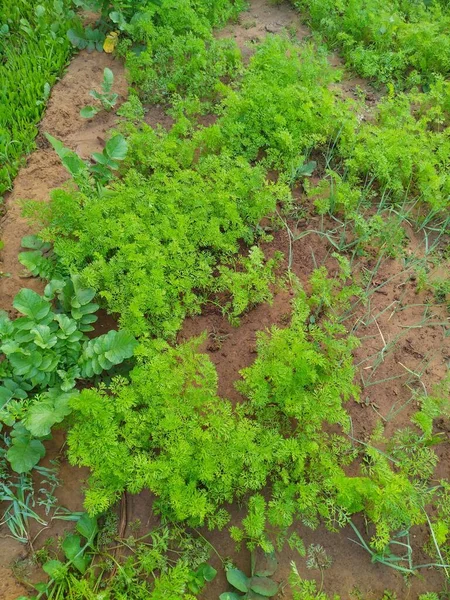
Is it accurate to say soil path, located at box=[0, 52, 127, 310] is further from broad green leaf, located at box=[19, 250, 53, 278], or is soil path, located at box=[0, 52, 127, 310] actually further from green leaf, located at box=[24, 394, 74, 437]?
green leaf, located at box=[24, 394, 74, 437]

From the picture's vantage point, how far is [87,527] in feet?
8.92

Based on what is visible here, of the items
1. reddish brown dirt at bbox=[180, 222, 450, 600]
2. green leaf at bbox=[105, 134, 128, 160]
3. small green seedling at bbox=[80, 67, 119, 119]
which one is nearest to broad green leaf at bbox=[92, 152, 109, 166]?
green leaf at bbox=[105, 134, 128, 160]

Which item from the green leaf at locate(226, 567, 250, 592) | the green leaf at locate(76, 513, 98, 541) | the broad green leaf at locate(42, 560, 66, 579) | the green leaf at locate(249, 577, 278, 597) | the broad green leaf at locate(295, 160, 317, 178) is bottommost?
the broad green leaf at locate(42, 560, 66, 579)

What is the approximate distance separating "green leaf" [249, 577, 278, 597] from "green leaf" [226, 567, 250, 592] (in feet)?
0.10

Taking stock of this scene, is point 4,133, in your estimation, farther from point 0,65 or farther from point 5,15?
point 5,15

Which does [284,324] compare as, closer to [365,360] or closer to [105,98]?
[365,360]

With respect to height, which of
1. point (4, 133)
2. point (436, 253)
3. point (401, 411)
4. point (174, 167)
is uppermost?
point (436, 253)

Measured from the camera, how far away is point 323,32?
19.0 ft

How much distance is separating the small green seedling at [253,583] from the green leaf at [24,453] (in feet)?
4.34

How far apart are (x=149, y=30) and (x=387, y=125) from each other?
266 centimetres

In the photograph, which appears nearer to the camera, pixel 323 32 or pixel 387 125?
pixel 387 125

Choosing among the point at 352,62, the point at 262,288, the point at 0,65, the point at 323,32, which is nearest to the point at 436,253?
the point at 262,288

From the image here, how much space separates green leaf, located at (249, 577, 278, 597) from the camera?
2641 mm

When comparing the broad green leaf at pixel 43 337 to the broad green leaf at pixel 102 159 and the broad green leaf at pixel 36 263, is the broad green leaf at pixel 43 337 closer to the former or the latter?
the broad green leaf at pixel 36 263
